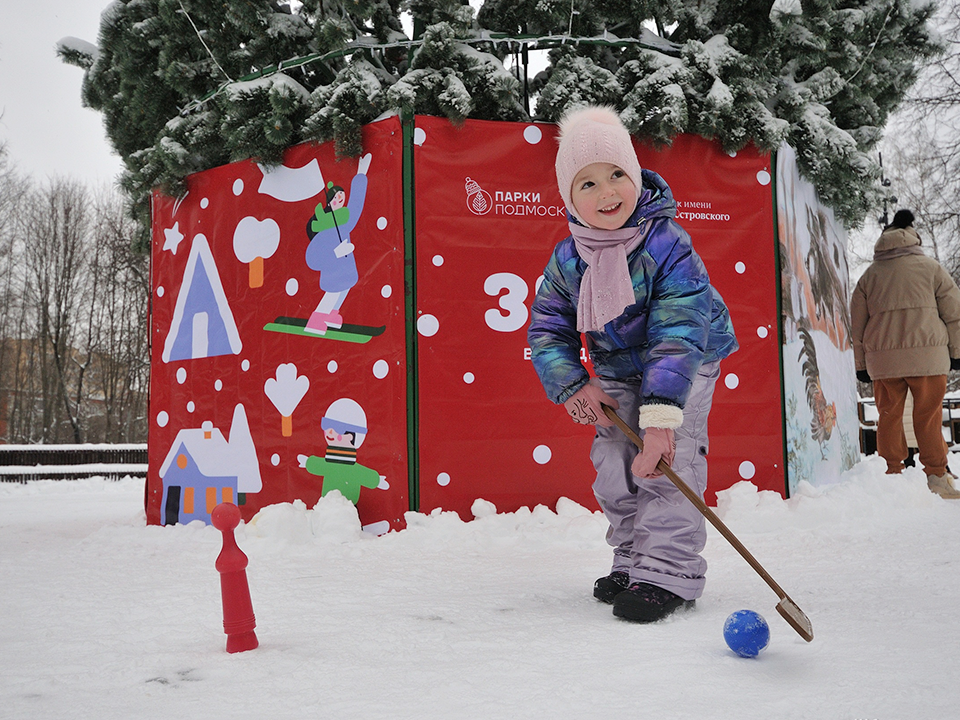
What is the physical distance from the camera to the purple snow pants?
8.99 feet

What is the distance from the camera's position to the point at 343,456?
4770 millimetres

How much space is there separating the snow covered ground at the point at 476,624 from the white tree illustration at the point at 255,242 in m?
1.72

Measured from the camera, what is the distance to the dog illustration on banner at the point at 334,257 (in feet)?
15.9

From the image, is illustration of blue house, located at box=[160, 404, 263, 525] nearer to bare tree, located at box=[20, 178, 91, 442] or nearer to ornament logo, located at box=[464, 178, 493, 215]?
ornament logo, located at box=[464, 178, 493, 215]

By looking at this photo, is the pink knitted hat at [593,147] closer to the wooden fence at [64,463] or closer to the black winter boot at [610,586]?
the black winter boot at [610,586]

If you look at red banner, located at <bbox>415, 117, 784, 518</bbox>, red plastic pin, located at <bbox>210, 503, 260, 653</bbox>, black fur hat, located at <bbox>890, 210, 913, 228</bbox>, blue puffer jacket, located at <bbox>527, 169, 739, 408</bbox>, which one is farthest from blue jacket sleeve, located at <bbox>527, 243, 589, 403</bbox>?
black fur hat, located at <bbox>890, 210, 913, 228</bbox>

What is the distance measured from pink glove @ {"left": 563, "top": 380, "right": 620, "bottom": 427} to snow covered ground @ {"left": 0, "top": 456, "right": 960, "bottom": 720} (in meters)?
0.71

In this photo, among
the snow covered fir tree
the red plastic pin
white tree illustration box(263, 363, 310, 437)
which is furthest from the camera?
white tree illustration box(263, 363, 310, 437)

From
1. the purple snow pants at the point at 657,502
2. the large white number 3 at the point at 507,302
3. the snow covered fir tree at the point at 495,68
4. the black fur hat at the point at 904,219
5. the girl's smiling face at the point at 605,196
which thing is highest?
the snow covered fir tree at the point at 495,68

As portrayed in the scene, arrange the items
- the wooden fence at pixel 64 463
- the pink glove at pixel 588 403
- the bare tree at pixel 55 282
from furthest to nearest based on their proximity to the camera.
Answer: the bare tree at pixel 55 282, the wooden fence at pixel 64 463, the pink glove at pixel 588 403

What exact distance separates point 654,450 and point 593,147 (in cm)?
115

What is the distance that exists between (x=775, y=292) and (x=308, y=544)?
11.2ft

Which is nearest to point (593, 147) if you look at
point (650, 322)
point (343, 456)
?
point (650, 322)

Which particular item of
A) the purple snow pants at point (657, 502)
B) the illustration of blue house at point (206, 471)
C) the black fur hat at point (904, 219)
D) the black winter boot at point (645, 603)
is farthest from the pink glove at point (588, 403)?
the black fur hat at point (904, 219)
